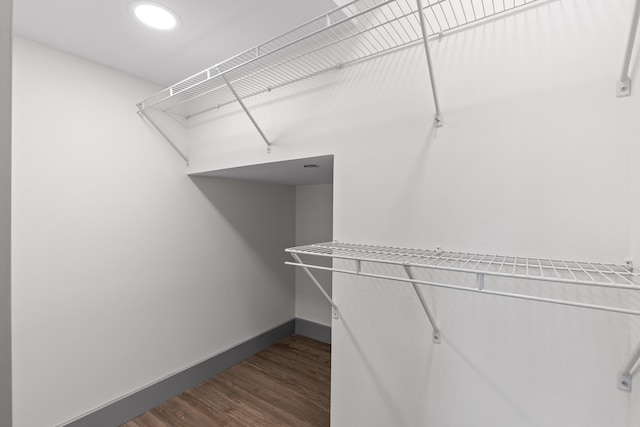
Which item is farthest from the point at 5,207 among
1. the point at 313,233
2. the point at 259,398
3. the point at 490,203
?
the point at 313,233

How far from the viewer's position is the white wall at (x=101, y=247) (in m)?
1.27

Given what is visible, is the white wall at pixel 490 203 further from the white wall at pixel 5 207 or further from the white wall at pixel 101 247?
the white wall at pixel 101 247

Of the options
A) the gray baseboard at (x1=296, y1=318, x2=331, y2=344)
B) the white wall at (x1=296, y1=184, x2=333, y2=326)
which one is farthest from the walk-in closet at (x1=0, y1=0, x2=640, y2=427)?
the white wall at (x1=296, y1=184, x2=333, y2=326)

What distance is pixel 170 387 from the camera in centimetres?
178

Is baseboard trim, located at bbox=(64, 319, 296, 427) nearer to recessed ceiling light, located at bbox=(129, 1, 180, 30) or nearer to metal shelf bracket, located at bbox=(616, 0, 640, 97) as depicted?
recessed ceiling light, located at bbox=(129, 1, 180, 30)

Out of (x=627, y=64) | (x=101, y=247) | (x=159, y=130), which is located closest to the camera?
(x=627, y=64)

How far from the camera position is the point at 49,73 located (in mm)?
1318

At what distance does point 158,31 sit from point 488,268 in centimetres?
165

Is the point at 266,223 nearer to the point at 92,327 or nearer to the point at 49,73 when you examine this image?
the point at 92,327

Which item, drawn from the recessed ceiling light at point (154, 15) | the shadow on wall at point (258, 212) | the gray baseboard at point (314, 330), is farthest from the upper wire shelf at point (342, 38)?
the gray baseboard at point (314, 330)

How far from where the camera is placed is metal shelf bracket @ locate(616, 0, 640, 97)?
64 cm

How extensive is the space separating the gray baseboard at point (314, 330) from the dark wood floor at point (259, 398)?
0.27 metres

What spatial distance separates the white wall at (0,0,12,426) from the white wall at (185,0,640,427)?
38.3 inches

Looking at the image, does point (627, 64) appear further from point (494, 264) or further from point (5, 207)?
point (5, 207)
